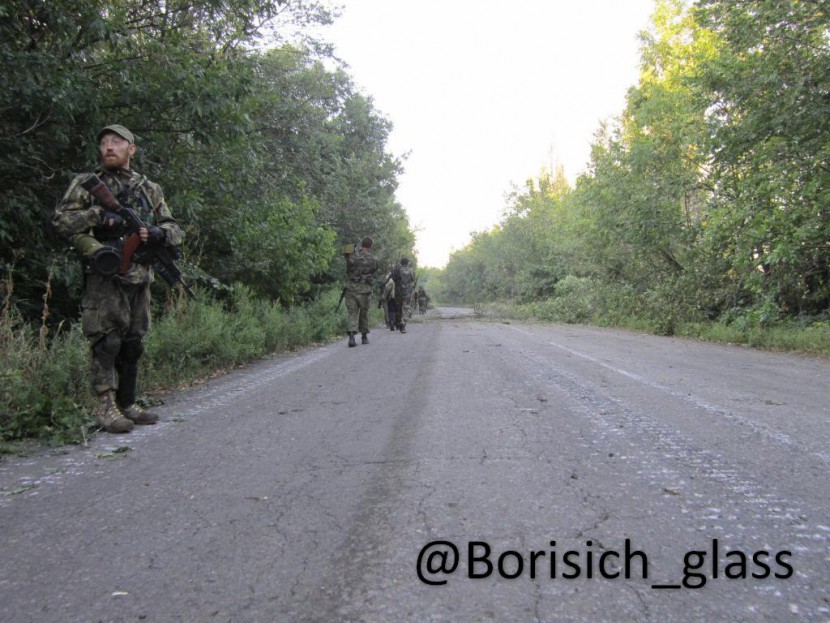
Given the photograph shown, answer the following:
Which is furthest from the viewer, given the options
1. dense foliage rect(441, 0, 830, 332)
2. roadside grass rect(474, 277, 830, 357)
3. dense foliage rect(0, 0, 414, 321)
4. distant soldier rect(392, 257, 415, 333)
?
distant soldier rect(392, 257, 415, 333)

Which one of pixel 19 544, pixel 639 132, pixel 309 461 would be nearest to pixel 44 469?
pixel 19 544

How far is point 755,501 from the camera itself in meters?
2.43

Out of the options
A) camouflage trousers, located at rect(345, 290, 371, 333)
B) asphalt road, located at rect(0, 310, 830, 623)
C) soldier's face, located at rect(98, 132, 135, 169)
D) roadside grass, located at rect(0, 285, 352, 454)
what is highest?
soldier's face, located at rect(98, 132, 135, 169)

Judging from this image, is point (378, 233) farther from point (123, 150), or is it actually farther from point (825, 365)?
point (123, 150)

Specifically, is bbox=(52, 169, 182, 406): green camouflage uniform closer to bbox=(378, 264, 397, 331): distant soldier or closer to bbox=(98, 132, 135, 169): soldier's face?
bbox=(98, 132, 135, 169): soldier's face

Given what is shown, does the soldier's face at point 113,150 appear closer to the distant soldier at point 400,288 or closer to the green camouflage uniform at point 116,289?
the green camouflage uniform at point 116,289

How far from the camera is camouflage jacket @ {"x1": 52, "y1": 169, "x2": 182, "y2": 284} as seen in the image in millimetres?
3711

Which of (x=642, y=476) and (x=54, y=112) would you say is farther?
(x=54, y=112)

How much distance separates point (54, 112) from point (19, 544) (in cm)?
472

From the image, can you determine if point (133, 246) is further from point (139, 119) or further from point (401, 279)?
point (401, 279)

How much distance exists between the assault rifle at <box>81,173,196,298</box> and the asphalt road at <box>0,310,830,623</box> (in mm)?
1181

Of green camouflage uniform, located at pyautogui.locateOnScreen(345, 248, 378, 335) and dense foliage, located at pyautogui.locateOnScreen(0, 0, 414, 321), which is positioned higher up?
dense foliage, located at pyautogui.locateOnScreen(0, 0, 414, 321)

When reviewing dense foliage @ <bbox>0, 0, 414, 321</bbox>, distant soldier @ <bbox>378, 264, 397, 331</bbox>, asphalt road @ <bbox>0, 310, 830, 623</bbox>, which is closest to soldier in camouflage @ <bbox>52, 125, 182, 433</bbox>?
asphalt road @ <bbox>0, 310, 830, 623</bbox>

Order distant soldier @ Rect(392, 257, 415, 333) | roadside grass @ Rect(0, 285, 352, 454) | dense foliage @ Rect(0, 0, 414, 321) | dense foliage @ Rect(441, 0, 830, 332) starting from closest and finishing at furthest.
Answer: roadside grass @ Rect(0, 285, 352, 454)
dense foliage @ Rect(0, 0, 414, 321)
dense foliage @ Rect(441, 0, 830, 332)
distant soldier @ Rect(392, 257, 415, 333)
